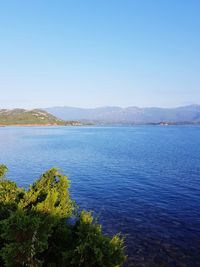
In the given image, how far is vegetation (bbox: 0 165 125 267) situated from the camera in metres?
20.5

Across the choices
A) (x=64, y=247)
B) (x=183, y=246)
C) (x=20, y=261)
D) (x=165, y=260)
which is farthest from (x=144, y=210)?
(x=20, y=261)

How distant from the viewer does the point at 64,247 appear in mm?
24016

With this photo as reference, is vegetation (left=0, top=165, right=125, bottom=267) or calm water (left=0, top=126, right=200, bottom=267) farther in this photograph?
calm water (left=0, top=126, right=200, bottom=267)

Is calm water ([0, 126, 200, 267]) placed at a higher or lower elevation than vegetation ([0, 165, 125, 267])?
lower

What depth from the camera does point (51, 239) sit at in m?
24.7

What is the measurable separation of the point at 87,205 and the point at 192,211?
17.3 metres

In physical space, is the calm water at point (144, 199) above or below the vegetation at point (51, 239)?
below

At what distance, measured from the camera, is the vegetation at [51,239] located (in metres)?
20.5

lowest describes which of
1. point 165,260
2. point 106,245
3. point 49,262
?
point 165,260

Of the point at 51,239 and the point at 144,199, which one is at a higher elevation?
the point at 51,239

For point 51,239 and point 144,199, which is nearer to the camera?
point 51,239

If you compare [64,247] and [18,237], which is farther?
[64,247]

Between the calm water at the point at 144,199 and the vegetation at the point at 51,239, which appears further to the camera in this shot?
the calm water at the point at 144,199

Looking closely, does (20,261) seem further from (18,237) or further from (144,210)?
(144,210)
